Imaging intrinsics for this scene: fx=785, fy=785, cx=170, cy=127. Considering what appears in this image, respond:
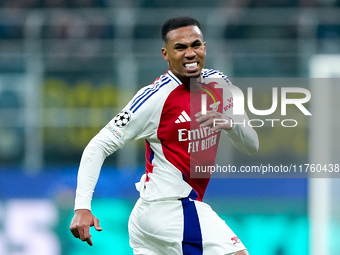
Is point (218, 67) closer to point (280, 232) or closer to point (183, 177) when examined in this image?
point (280, 232)

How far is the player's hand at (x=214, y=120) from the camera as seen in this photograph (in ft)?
12.1

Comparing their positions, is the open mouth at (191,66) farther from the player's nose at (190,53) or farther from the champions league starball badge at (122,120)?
the champions league starball badge at (122,120)

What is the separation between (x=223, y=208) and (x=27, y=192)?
1.80m

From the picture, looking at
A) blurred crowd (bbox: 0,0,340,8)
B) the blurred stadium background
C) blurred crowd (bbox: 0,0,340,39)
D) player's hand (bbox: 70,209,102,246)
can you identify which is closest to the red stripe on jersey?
player's hand (bbox: 70,209,102,246)

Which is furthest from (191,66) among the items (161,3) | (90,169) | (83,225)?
(161,3)

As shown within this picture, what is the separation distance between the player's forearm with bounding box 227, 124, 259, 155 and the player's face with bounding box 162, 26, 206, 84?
13.8 inches

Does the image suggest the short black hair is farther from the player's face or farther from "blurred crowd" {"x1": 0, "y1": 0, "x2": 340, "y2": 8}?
"blurred crowd" {"x1": 0, "y1": 0, "x2": 340, "y2": 8}

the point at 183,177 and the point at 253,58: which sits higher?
the point at 253,58

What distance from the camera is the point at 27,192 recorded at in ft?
23.6

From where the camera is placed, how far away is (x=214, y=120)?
3.70 metres

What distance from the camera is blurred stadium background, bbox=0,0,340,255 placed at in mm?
7117

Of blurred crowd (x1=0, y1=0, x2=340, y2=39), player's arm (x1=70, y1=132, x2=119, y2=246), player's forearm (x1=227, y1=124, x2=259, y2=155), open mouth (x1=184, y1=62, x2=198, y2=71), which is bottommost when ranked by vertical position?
player's arm (x1=70, y1=132, x2=119, y2=246)

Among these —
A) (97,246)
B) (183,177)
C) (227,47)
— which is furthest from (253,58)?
(183,177)

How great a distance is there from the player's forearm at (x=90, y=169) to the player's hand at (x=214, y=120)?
484mm
